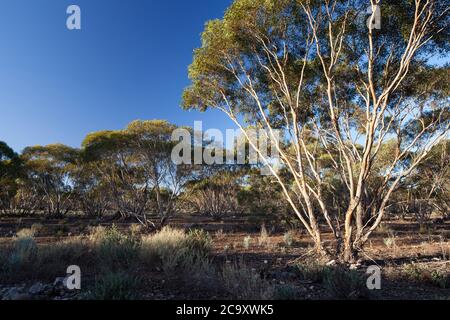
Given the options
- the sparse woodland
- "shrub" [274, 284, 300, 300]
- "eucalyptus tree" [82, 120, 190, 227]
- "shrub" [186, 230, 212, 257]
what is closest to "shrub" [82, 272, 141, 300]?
the sparse woodland

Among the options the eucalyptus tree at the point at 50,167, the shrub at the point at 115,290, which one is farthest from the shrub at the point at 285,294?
the eucalyptus tree at the point at 50,167

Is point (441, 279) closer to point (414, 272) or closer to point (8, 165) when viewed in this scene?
point (414, 272)

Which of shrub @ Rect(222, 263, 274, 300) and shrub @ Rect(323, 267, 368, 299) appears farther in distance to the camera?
Answer: shrub @ Rect(323, 267, 368, 299)

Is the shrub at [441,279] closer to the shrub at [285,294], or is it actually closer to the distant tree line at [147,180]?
the shrub at [285,294]

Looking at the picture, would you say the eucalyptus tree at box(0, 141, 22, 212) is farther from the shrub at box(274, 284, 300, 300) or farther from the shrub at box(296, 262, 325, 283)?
the shrub at box(274, 284, 300, 300)

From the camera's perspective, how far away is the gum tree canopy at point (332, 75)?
25.2 ft

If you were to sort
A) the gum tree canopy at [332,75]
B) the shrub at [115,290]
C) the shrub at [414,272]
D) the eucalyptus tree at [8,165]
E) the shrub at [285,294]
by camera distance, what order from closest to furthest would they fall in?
the shrub at [115,290] < the shrub at [285,294] < the shrub at [414,272] < the gum tree canopy at [332,75] < the eucalyptus tree at [8,165]

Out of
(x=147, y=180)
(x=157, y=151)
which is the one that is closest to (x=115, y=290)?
(x=157, y=151)

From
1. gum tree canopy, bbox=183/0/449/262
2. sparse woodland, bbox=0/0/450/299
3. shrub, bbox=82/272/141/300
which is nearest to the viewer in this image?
shrub, bbox=82/272/141/300

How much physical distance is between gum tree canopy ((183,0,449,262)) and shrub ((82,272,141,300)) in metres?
5.12

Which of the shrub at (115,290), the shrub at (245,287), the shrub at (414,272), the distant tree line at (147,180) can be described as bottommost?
the shrub at (414,272)

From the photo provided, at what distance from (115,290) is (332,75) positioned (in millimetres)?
8641

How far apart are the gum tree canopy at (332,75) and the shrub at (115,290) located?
5124 mm

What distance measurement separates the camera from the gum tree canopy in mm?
7676
